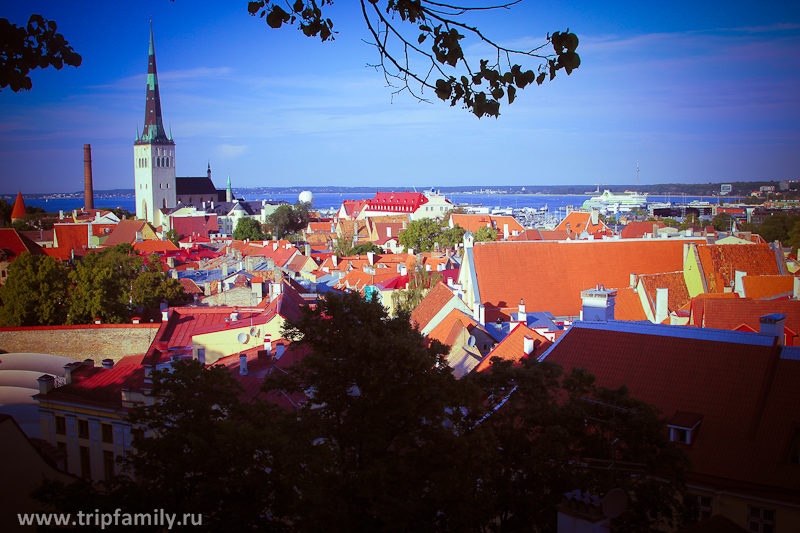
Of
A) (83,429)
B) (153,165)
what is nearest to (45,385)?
(83,429)

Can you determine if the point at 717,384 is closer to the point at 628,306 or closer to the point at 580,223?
the point at 628,306

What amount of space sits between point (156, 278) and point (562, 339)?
2640 cm

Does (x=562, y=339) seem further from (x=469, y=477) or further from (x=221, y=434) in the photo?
(x=221, y=434)

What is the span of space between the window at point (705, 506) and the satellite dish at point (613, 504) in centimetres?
404

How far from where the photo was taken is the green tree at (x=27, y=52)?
193 inches

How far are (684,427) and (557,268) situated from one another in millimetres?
18208

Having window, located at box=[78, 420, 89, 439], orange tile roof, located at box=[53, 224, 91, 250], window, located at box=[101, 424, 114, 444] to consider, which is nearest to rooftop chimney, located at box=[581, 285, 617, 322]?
window, located at box=[101, 424, 114, 444]

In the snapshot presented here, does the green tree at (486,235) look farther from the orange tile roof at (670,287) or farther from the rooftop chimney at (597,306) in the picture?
the rooftop chimney at (597,306)

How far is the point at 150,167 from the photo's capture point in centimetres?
12650

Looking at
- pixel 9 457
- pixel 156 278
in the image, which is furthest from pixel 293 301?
pixel 9 457

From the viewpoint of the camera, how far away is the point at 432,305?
26875mm

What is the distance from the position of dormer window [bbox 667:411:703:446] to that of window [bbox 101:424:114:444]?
43.3ft

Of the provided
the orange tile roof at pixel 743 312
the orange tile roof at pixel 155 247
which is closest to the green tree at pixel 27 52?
the orange tile roof at pixel 743 312

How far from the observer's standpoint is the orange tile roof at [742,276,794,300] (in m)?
23.1
